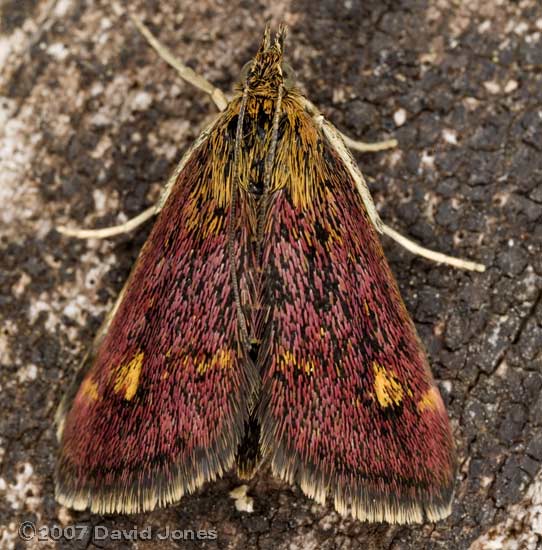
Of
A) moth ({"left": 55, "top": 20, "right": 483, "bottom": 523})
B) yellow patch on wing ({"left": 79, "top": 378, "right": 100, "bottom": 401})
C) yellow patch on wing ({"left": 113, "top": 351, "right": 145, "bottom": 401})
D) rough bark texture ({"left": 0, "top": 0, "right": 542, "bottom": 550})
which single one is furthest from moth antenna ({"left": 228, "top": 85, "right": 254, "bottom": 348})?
rough bark texture ({"left": 0, "top": 0, "right": 542, "bottom": 550})

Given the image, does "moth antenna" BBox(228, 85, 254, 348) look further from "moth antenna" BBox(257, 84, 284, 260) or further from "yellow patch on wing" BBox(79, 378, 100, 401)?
"yellow patch on wing" BBox(79, 378, 100, 401)

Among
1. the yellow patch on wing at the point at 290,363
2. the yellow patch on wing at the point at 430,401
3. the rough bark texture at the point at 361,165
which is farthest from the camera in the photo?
the rough bark texture at the point at 361,165

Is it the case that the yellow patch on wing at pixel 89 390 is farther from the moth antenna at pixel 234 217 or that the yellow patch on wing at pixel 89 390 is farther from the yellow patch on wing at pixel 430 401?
the yellow patch on wing at pixel 430 401

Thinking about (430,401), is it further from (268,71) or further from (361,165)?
(268,71)

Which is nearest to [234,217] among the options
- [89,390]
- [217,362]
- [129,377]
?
[217,362]

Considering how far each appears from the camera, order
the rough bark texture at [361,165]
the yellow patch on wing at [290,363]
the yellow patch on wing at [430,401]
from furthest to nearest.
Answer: the rough bark texture at [361,165] → the yellow patch on wing at [430,401] → the yellow patch on wing at [290,363]

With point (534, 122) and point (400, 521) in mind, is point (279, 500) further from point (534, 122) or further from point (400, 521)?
point (534, 122)

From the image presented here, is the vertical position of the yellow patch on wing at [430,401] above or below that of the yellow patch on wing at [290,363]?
below

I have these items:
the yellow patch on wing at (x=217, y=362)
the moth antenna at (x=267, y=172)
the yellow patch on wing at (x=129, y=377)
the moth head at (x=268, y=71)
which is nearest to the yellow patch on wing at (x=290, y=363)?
the yellow patch on wing at (x=217, y=362)
